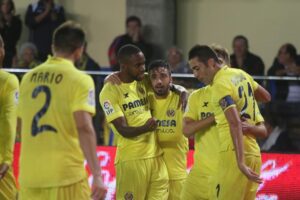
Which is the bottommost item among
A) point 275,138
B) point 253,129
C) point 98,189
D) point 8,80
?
point 275,138

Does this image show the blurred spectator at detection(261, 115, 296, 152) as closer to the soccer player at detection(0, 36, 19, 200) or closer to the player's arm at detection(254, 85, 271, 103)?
the player's arm at detection(254, 85, 271, 103)

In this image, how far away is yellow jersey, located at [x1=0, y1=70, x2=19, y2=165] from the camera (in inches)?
303

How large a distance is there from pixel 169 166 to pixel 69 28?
10.2 feet

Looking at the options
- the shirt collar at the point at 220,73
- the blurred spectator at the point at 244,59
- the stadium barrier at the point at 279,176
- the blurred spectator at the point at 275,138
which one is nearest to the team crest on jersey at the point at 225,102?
the shirt collar at the point at 220,73

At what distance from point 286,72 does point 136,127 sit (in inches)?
191

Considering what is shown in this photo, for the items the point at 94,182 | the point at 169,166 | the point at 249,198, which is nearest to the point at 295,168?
the point at 169,166

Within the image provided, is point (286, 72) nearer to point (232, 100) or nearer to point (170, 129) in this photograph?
point (170, 129)

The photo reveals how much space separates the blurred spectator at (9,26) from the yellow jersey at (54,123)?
8551 millimetres

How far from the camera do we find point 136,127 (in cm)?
900

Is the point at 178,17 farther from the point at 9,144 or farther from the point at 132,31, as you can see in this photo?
the point at 9,144

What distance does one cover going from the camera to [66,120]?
667 cm

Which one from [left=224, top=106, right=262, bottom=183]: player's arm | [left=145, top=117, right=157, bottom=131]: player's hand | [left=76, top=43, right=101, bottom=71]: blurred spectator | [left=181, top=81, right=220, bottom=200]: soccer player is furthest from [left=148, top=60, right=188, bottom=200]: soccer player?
[left=76, top=43, right=101, bottom=71]: blurred spectator

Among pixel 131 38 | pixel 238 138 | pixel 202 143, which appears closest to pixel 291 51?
pixel 131 38

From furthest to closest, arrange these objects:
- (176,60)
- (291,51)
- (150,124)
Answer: (176,60), (291,51), (150,124)
